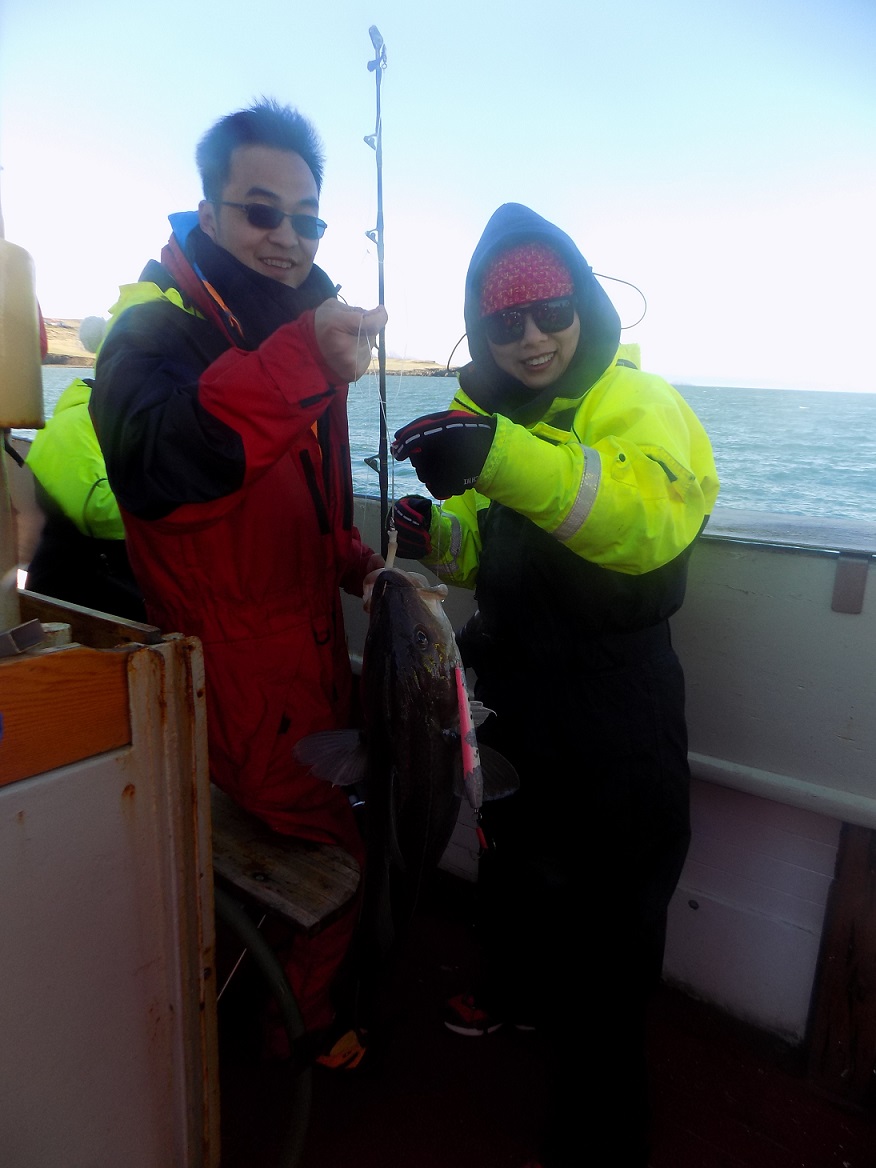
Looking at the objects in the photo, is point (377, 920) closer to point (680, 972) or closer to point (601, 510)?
point (601, 510)

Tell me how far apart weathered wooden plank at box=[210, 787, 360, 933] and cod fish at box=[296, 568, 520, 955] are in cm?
12

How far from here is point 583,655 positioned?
2309 mm

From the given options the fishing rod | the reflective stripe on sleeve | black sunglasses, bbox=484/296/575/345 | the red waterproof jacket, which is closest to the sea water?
the fishing rod

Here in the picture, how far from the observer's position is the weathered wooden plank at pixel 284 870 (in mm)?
2016

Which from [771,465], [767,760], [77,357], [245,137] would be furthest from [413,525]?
[771,465]

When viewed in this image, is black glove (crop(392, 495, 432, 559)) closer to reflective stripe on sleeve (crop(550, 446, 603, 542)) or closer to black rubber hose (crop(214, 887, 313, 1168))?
reflective stripe on sleeve (crop(550, 446, 603, 542))

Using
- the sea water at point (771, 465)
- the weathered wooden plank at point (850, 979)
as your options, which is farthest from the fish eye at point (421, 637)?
the weathered wooden plank at point (850, 979)

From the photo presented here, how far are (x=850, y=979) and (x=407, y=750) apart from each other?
2058 millimetres

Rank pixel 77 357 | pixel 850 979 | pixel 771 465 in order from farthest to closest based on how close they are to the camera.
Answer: pixel 771 465, pixel 77 357, pixel 850 979

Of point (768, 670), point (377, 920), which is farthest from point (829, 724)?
point (377, 920)

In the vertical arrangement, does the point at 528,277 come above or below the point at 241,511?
above

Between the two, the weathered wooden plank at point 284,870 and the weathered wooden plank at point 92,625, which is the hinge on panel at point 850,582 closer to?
the weathered wooden plank at point 284,870

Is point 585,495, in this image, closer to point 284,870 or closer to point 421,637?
point 421,637

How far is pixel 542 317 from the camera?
2324mm
